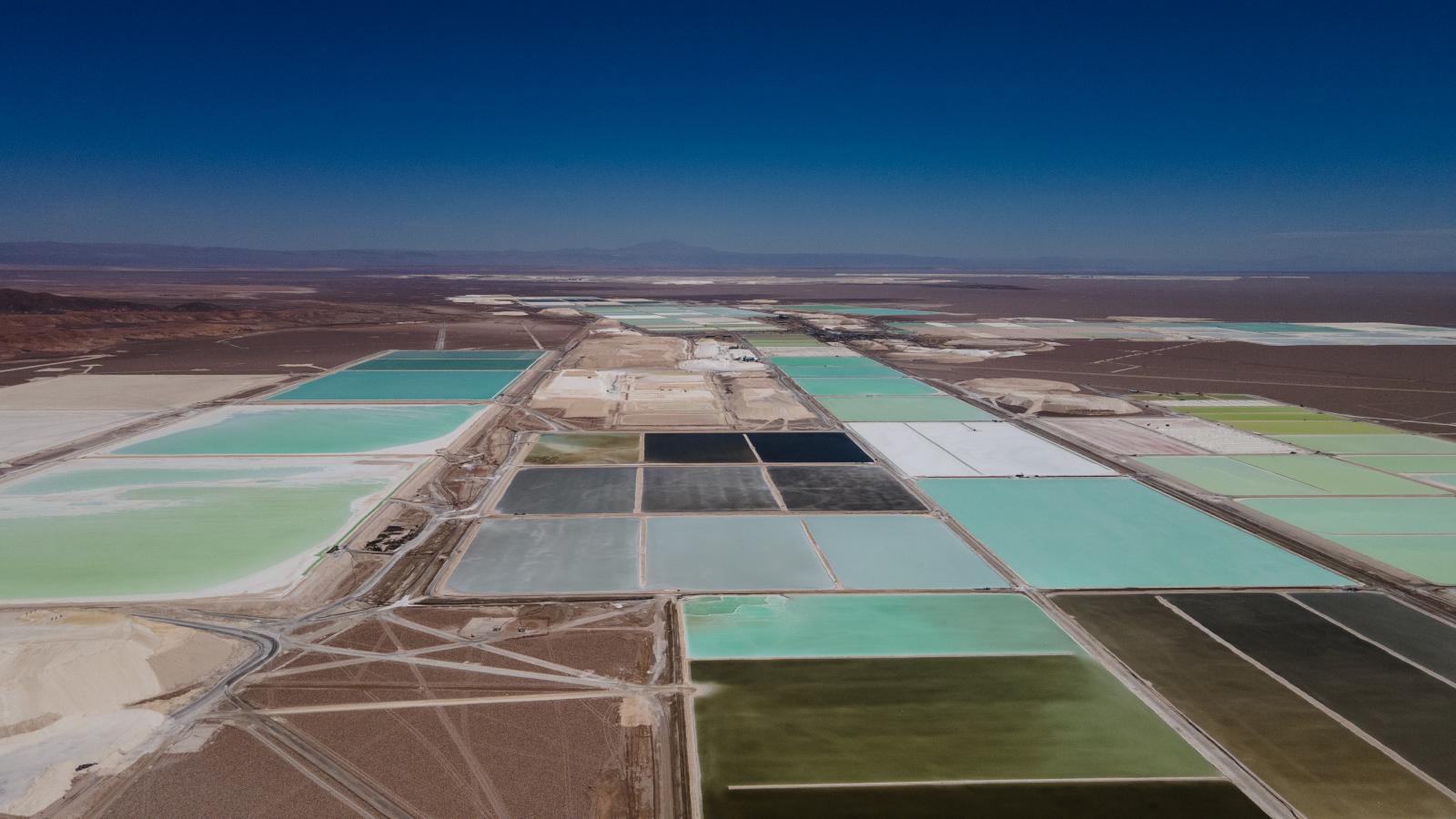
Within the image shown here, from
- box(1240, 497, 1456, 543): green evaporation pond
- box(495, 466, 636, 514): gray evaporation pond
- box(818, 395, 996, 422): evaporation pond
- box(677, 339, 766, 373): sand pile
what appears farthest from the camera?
box(677, 339, 766, 373): sand pile

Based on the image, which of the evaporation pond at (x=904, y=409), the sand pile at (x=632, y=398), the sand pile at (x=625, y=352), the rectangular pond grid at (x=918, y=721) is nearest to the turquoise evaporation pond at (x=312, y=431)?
A: the sand pile at (x=632, y=398)

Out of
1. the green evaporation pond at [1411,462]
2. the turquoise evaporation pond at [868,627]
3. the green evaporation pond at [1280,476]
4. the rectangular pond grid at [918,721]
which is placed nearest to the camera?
the rectangular pond grid at [918,721]

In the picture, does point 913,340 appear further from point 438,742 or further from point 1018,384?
point 438,742

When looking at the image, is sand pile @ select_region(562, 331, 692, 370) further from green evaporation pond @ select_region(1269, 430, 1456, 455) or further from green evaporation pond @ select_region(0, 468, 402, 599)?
green evaporation pond @ select_region(1269, 430, 1456, 455)

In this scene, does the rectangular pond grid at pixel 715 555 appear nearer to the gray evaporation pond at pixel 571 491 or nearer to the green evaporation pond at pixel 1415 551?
the gray evaporation pond at pixel 571 491

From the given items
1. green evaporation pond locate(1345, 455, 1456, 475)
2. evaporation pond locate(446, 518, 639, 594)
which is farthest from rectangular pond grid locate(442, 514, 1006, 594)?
green evaporation pond locate(1345, 455, 1456, 475)

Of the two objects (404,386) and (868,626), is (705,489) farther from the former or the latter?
(404,386)
